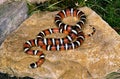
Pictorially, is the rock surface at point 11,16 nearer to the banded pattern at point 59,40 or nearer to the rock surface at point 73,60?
the rock surface at point 73,60

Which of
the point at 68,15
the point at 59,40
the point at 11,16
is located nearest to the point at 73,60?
the point at 59,40

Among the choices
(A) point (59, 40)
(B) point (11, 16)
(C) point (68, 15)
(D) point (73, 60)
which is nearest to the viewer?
(D) point (73, 60)

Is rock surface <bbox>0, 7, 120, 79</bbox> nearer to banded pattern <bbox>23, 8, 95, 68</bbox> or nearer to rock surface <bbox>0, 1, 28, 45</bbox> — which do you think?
banded pattern <bbox>23, 8, 95, 68</bbox>

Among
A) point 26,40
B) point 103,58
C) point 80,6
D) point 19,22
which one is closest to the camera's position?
point 103,58

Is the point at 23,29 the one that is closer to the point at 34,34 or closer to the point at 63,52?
the point at 34,34

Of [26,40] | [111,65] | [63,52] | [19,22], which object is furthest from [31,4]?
[111,65]

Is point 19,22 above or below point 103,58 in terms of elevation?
above

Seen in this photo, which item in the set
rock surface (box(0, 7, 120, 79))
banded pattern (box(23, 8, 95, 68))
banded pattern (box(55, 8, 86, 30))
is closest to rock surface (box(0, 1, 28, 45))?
rock surface (box(0, 7, 120, 79))

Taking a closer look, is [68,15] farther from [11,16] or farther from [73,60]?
[73,60]

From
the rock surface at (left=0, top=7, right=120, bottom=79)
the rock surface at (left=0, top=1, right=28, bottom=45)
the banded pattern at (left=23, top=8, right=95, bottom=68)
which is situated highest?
the rock surface at (left=0, top=1, right=28, bottom=45)
